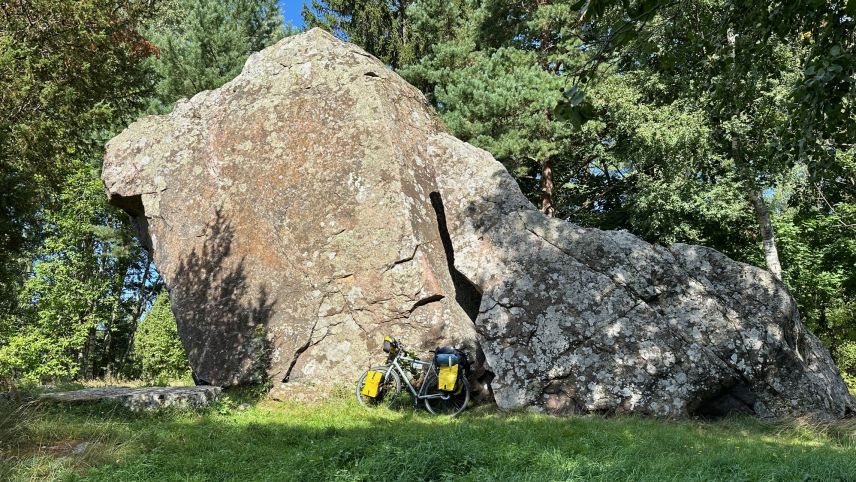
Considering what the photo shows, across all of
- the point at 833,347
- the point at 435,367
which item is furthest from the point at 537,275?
the point at 833,347

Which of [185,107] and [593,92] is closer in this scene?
[185,107]

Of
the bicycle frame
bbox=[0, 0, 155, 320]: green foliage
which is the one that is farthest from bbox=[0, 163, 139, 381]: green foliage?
the bicycle frame

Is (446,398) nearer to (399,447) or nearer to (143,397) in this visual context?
(399,447)

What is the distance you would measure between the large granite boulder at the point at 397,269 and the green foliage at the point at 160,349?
7.86 meters

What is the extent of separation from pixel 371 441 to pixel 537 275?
4365 millimetres

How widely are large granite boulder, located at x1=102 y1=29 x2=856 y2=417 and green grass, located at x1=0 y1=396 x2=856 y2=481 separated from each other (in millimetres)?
920

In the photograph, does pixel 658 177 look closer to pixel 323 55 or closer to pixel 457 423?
pixel 323 55

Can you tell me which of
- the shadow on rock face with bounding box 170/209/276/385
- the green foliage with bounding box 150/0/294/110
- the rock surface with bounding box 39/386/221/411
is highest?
the green foliage with bounding box 150/0/294/110

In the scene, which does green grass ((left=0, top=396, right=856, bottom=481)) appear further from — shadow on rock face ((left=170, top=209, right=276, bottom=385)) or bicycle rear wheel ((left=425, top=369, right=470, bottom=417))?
shadow on rock face ((left=170, top=209, right=276, bottom=385))

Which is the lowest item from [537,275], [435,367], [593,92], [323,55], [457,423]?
[457,423]

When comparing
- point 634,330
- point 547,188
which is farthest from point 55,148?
point 547,188

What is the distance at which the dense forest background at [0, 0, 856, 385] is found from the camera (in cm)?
1151

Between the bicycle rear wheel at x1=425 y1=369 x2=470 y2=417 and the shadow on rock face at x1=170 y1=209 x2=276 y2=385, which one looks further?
the shadow on rock face at x1=170 y1=209 x2=276 y2=385

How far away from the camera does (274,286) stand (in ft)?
33.6
